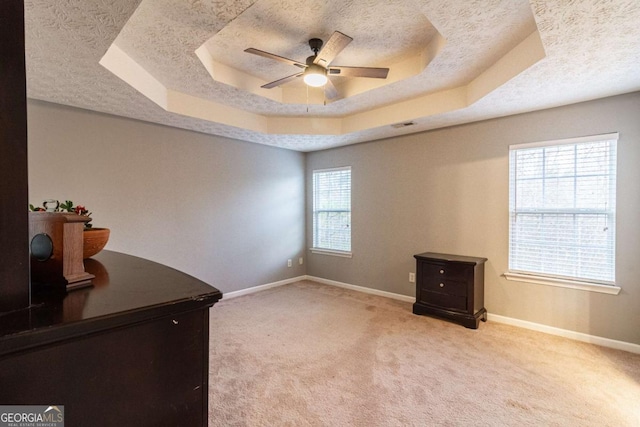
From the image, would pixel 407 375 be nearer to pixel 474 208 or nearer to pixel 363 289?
pixel 474 208

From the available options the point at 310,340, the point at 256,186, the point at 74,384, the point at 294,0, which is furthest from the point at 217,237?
the point at 74,384

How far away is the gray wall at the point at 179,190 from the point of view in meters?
2.99

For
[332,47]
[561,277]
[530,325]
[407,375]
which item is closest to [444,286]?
[530,325]

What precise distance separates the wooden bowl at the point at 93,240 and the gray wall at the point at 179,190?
7.52 feet

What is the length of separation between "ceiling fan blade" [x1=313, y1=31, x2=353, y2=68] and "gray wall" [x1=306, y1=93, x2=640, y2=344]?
7.18 ft

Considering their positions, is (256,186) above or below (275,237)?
above

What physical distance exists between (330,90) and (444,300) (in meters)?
2.67

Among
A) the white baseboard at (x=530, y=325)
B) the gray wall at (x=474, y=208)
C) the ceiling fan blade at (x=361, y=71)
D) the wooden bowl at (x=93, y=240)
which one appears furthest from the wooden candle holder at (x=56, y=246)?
the gray wall at (x=474, y=208)

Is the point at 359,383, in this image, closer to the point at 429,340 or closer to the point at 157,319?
the point at 429,340

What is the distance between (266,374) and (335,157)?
3553 mm

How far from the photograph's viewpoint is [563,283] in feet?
9.90

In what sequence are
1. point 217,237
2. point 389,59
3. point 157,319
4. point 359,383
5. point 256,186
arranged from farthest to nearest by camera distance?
point 256,186 < point 217,237 < point 389,59 < point 359,383 < point 157,319

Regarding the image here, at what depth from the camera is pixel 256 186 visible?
4664 millimetres

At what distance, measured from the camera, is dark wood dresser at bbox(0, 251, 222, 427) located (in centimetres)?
59
